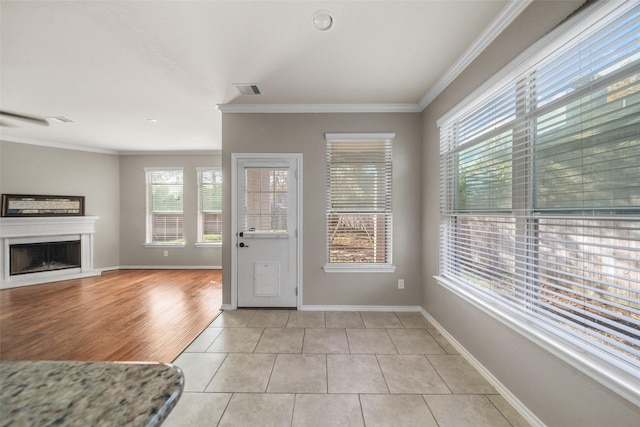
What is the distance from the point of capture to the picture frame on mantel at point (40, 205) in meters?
4.49

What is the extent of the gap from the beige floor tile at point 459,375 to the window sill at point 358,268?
114 cm

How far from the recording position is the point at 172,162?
572cm

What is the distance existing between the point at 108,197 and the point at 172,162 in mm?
1569

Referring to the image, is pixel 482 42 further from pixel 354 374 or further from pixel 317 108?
pixel 354 374

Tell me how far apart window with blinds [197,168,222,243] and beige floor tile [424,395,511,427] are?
508cm

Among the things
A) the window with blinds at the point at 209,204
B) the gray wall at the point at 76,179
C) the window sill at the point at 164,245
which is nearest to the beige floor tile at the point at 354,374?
the window with blinds at the point at 209,204

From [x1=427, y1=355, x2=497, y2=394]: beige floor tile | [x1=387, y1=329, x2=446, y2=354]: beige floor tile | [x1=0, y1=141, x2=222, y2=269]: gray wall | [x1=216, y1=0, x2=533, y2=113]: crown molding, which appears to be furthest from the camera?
[x1=0, y1=141, x2=222, y2=269]: gray wall

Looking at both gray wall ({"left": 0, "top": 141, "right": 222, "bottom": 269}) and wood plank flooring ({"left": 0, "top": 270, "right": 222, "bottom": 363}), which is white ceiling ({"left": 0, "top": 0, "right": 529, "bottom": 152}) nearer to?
gray wall ({"left": 0, "top": 141, "right": 222, "bottom": 269})

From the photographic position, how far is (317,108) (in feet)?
10.6

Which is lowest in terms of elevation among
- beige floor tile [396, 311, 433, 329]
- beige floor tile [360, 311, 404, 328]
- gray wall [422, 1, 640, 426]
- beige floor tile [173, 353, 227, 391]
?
beige floor tile [173, 353, 227, 391]

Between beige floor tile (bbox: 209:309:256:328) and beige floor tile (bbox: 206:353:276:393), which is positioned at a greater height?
beige floor tile (bbox: 209:309:256:328)

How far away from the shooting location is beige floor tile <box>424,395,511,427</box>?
1.57 meters

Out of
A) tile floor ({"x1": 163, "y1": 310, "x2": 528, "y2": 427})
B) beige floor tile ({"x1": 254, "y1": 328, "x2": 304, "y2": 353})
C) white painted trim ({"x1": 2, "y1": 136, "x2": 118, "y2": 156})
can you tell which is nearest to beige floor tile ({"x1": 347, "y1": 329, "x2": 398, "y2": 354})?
tile floor ({"x1": 163, "y1": 310, "x2": 528, "y2": 427})

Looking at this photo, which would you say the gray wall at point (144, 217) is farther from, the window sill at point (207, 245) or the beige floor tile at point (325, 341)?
the beige floor tile at point (325, 341)
